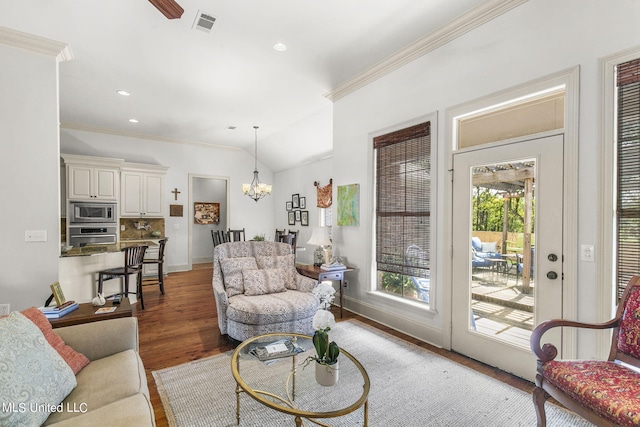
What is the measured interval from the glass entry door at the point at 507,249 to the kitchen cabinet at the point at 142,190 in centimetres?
617

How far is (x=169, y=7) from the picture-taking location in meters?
2.28

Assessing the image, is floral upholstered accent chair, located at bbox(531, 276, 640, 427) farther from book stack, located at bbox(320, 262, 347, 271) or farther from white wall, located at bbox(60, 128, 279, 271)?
white wall, located at bbox(60, 128, 279, 271)

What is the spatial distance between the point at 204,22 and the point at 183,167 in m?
4.99

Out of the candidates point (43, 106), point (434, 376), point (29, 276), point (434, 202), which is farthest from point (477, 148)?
point (29, 276)

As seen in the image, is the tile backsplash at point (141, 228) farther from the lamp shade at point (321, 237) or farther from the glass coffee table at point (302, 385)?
the glass coffee table at point (302, 385)

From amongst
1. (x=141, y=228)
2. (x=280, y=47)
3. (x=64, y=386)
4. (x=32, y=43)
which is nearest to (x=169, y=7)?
(x=280, y=47)

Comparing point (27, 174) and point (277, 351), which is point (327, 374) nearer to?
point (277, 351)

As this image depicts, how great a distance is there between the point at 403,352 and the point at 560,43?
2.88 metres

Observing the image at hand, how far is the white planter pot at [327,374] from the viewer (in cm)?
167

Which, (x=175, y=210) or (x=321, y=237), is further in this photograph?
(x=175, y=210)

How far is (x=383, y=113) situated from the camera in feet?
12.1

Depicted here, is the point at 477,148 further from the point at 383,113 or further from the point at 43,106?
the point at 43,106

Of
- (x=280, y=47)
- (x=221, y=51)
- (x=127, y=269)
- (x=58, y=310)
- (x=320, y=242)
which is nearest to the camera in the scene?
(x=58, y=310)

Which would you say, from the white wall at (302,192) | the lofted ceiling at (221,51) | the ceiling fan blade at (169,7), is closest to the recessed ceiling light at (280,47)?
the lofted ceiling at (221,51)
